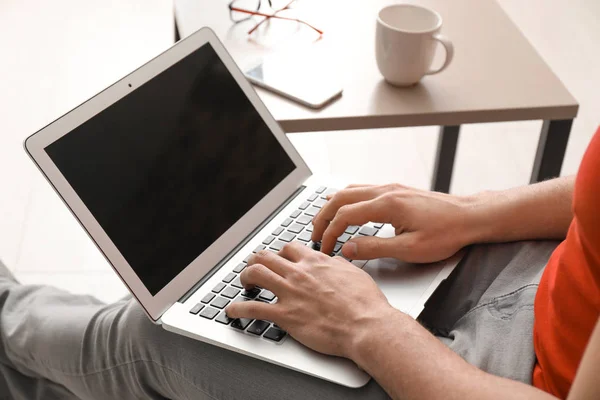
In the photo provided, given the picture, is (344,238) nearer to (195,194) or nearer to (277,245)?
(277,245)

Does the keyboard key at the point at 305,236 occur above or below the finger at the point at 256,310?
below

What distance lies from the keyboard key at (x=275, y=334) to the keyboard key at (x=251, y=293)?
0.24ft

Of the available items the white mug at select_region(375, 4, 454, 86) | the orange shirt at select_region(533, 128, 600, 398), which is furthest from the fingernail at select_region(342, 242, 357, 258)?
the white mug at select_region(375, 4, 454, 86)

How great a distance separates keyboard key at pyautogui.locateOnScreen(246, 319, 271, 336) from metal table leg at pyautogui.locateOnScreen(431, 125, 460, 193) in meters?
1.02

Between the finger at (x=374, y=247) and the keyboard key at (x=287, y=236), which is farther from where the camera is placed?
the keyboard key at (x=287, y=236)

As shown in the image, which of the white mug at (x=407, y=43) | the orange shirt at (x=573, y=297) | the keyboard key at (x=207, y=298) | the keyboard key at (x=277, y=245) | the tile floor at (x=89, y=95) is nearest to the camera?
the orange shirt at (x=573, y=297)

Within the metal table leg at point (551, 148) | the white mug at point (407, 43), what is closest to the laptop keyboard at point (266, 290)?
the white mug at point (407, 43)

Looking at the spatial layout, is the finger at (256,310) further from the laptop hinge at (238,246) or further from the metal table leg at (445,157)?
the metal table leg at (445,157)

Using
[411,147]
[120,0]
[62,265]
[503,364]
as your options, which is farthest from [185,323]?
[120,0]

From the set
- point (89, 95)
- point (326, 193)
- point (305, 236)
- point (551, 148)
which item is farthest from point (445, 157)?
point (89, 95)

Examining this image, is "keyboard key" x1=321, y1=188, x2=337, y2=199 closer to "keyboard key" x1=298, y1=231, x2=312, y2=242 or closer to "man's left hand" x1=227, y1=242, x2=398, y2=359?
"keyboard key" x1=298, y1=231, x2=312, y2=242

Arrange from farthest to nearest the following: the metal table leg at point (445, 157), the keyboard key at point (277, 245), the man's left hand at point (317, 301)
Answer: the metal table leg at point (445, 157) → the keyboard key at point (277, 245) → the man's left hand at point (317, 301)

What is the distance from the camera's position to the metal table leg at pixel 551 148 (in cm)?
120

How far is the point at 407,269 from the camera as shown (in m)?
0.92
